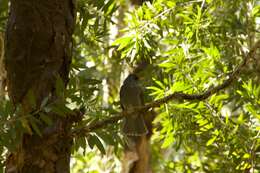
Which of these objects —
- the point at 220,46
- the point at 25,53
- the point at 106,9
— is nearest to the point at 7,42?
the point at 25,53

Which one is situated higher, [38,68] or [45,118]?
[38,68]

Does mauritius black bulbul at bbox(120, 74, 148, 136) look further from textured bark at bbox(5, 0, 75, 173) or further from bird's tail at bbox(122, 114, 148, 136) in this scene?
textured bark at bbox(5, 0, 75, 173)

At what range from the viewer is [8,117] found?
0.97m

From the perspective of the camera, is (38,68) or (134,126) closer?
(38,68)

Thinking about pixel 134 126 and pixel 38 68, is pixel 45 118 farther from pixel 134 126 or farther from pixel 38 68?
pixel 134 126

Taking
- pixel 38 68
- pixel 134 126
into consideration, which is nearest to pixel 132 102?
pixel 134 126

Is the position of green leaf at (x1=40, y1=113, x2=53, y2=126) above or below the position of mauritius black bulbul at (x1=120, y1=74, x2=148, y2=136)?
below

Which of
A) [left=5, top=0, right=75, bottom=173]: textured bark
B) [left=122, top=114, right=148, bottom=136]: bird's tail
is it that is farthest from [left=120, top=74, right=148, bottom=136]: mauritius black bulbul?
[left=5, top=0, right=75, bottom=173]: textured bark

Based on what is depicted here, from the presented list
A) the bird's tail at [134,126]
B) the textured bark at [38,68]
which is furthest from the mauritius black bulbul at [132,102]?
the textured bark at [38,68]

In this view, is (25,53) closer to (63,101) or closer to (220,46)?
(63,101)

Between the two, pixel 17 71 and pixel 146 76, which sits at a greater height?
pixel 146 76

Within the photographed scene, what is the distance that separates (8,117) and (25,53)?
0.13 meters

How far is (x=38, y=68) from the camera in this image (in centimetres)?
100

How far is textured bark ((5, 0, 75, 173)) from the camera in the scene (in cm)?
95
